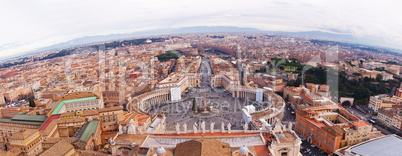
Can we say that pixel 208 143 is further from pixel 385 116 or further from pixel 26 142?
pixel 385 116

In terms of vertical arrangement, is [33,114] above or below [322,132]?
above

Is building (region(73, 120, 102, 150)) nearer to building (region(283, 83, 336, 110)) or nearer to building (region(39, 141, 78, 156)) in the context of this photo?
building (region(39, 141, 78, 156))

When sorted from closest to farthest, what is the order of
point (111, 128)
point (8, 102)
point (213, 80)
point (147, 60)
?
1. point (111, 128)
2. point (8, 102)
3. point (213, 80)
4. point (147, 60)

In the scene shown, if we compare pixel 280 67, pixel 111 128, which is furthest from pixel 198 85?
pixel 111 128

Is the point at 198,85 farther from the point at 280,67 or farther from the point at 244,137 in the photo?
the point at 244,137

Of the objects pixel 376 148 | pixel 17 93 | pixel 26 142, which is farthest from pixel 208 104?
pixel 17 93

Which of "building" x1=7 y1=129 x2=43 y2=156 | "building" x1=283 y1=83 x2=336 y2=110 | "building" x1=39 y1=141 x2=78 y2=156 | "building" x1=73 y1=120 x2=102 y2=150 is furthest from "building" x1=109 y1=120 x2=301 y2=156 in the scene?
"building" x1=283 y1=83 x2=336 y2=110
